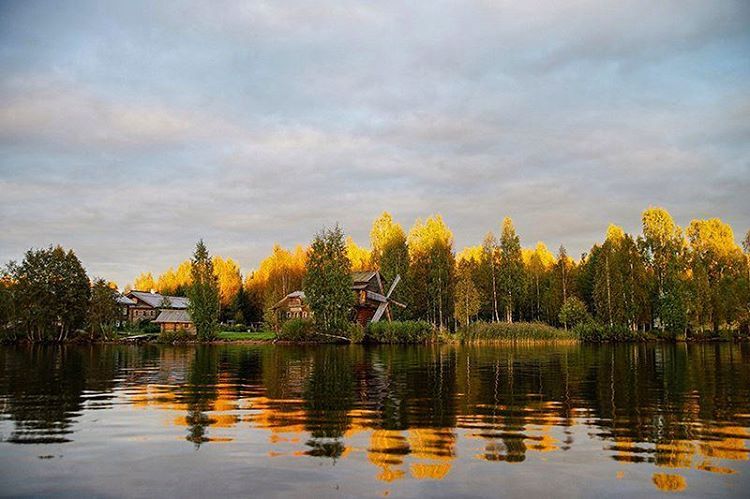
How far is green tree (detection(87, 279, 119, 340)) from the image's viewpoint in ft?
265

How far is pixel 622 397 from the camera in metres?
17.7

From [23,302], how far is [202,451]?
80423mm

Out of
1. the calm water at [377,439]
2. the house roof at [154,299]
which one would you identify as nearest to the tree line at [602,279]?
the house roof at [154,299]

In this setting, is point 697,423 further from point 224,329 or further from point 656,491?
point 224,329

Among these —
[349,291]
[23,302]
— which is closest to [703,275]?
[349,291]

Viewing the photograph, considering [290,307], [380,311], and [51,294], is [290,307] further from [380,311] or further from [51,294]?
[51,294]

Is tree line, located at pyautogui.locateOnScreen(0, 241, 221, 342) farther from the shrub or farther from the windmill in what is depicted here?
the shrub

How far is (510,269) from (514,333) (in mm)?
22979

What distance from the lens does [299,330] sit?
66.3 meters

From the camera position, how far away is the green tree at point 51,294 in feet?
254

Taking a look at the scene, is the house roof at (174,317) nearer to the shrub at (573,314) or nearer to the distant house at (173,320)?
the distant house at (173,320)

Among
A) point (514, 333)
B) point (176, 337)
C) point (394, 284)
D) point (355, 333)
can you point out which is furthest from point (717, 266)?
point (176, 337)

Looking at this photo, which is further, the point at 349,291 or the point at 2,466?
the point at 349,291

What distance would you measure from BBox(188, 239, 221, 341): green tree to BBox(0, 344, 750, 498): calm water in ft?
170
